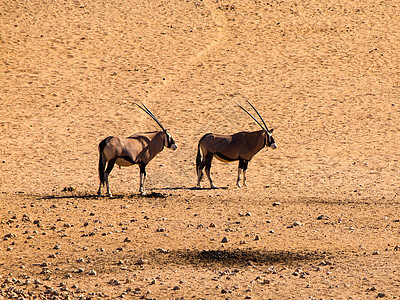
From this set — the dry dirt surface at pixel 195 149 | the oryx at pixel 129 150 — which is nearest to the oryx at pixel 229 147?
the dry dirt surface at pixel 195 149

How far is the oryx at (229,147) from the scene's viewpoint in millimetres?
15984

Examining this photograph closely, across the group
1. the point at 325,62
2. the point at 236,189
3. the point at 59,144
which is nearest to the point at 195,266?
the point at 236,189

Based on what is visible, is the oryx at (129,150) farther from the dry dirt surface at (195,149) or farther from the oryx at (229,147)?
the oryx at (229,147)

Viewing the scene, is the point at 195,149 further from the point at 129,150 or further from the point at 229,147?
the point at 129,150

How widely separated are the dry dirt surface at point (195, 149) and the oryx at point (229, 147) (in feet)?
2.16

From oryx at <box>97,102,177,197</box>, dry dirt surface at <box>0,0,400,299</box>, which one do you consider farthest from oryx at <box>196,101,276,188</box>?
oryx at <box>97,102,177,197</box>

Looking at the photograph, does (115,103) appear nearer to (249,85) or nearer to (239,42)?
(249,85)

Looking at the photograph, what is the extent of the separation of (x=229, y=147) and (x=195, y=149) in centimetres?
437

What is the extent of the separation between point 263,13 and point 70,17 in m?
10.1

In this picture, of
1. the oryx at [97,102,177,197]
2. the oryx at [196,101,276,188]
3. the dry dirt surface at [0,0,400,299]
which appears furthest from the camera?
the oryx at [196,101,276,188]

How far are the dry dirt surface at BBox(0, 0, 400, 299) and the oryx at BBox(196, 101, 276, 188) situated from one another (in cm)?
66

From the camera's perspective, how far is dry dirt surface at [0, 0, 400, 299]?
970 centimetres

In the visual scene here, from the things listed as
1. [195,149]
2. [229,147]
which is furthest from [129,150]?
[195,149]

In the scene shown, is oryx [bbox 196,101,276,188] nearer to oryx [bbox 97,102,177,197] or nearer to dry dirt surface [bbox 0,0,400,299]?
dry dirt surface [bbox 0,0,400,299]
